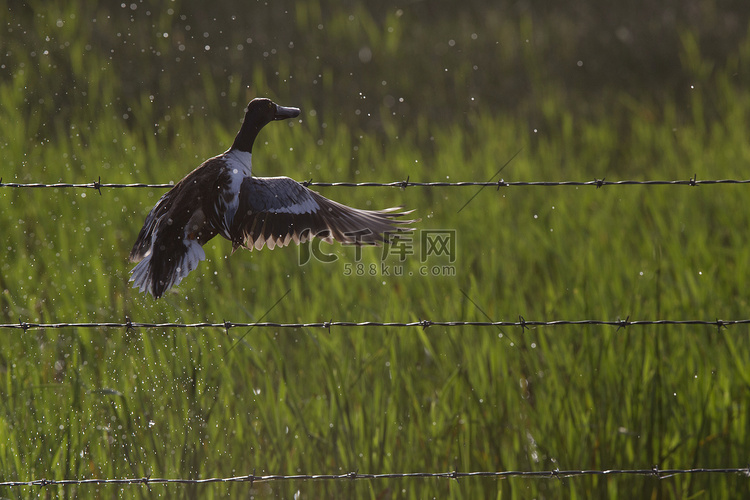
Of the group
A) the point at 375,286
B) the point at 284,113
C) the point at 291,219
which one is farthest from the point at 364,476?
the point at 375,286

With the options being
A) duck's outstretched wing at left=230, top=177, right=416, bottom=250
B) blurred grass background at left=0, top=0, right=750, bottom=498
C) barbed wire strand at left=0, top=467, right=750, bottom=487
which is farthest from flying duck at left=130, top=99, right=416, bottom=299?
blurred grass background at left=0, top=0, right=750, bottom=498

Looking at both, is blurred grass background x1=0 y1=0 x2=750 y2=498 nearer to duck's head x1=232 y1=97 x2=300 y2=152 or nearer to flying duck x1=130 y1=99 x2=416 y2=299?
flying duck x1=130 y1=99 x2=416 y2=299

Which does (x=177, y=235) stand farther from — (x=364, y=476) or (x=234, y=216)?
(x=364, y=476)

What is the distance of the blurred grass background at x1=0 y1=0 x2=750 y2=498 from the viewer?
8.27ft

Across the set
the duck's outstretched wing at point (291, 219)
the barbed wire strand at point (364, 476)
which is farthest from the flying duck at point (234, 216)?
the barbed wire strand at point (364, 476)

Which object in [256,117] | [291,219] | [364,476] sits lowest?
[364,476]

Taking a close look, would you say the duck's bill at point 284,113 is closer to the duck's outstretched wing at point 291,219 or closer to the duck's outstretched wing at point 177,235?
the duck's outstretched wing at point 291,219

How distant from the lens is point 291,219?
1863mm

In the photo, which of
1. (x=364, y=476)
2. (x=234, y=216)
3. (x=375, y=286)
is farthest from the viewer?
(x=375, y=286)

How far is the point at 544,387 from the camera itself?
2.81 m

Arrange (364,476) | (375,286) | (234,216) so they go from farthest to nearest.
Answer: (375,286) → (364,476) → (234,216)

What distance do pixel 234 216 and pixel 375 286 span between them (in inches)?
77.1

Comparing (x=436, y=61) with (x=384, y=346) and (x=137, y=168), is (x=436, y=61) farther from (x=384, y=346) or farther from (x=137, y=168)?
(x=384, y=346)

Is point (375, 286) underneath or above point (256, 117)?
underneath
